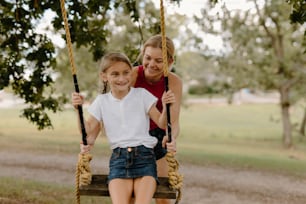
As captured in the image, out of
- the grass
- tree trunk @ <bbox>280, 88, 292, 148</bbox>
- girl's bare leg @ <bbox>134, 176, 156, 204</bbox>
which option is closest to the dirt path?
the grass

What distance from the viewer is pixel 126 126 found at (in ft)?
12.3

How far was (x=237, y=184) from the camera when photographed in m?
9.44

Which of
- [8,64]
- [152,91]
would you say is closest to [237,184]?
[8,64]

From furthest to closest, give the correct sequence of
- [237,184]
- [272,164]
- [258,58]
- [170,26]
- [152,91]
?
1. [170,26]
2. [258,58]
3. [272,164]
4. [237,184]
5. [152,91]

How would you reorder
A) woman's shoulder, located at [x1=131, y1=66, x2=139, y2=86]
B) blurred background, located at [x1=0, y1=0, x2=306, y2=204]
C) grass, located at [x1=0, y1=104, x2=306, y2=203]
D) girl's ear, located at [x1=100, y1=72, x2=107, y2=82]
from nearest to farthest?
girl's ear, located at [x1=100, y1=72, x2=107, y2=82] < woman's shoulder, located at [x1=131, y1=66, x2=139, y2=86] < blurred background, located at [x1=0, y1=0, x2=306, y2=204] < grass, located at [x1=0, y1=104, x2=306, y2=203]

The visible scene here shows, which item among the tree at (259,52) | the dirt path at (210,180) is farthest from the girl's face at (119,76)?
the tree at (259,52)

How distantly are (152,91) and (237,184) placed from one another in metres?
5.75

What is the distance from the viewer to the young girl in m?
3.62

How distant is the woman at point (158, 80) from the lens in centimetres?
405

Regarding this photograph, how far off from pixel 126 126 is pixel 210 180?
6.26 meters

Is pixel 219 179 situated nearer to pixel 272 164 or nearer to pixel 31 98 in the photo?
pixel 272 164

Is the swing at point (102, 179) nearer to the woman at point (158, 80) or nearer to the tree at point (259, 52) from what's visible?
the woman at point (158, 80)

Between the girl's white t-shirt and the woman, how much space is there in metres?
0.25

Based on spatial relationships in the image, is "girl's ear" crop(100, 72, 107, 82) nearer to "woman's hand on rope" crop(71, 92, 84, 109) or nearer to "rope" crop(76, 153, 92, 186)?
"woman's hand on rope" crop(71, 92, 84, 109)
